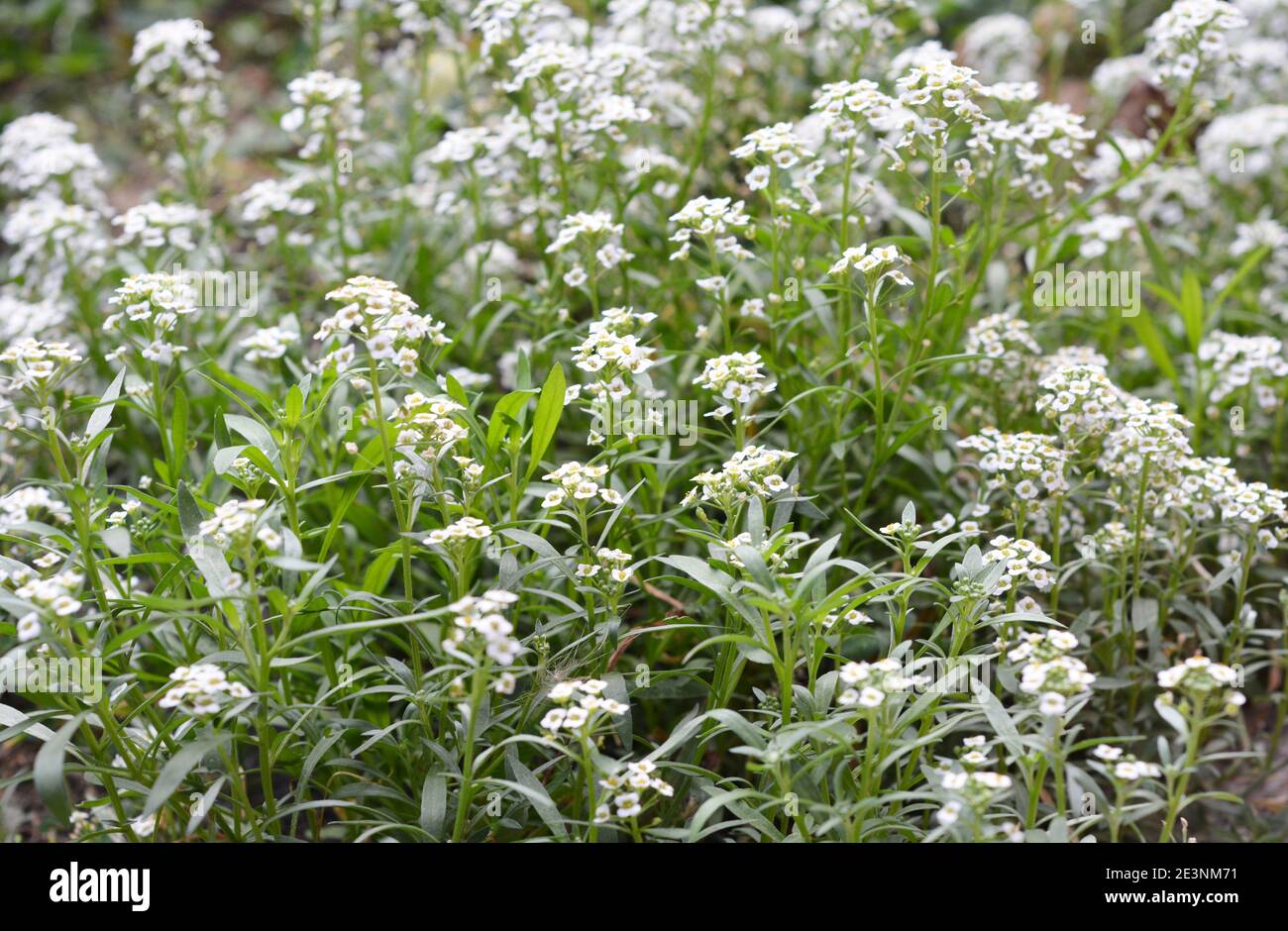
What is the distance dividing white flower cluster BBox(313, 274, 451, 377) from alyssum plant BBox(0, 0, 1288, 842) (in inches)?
0.8

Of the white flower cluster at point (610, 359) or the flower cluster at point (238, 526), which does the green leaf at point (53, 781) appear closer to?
the flower cluster at point (238, 526)

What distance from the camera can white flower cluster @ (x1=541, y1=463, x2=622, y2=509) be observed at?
9.71ft

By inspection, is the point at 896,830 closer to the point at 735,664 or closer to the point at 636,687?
the point at 735,664

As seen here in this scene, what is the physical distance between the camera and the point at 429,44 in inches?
204

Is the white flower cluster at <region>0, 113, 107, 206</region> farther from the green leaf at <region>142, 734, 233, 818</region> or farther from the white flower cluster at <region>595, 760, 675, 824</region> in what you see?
the white flower cluster at <region>595, 760, 675, 824</region>

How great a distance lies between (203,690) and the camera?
8.27ft

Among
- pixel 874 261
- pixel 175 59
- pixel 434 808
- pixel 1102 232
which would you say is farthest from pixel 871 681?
pixel 175 59

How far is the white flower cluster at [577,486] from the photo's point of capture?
2959 millimetres

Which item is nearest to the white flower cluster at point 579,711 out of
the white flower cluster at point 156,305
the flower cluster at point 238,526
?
the flower cluster at point 238,526

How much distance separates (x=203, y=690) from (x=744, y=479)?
4.49 ft

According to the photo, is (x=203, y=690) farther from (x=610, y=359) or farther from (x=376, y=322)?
(x=610, y=359)

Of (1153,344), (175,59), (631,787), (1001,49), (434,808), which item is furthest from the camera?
(1001,49)

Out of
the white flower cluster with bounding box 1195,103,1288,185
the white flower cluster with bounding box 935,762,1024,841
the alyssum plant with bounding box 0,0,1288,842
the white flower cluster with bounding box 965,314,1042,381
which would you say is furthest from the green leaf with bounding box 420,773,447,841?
the white flower cluster with bounding box 1195,103,1288,185
